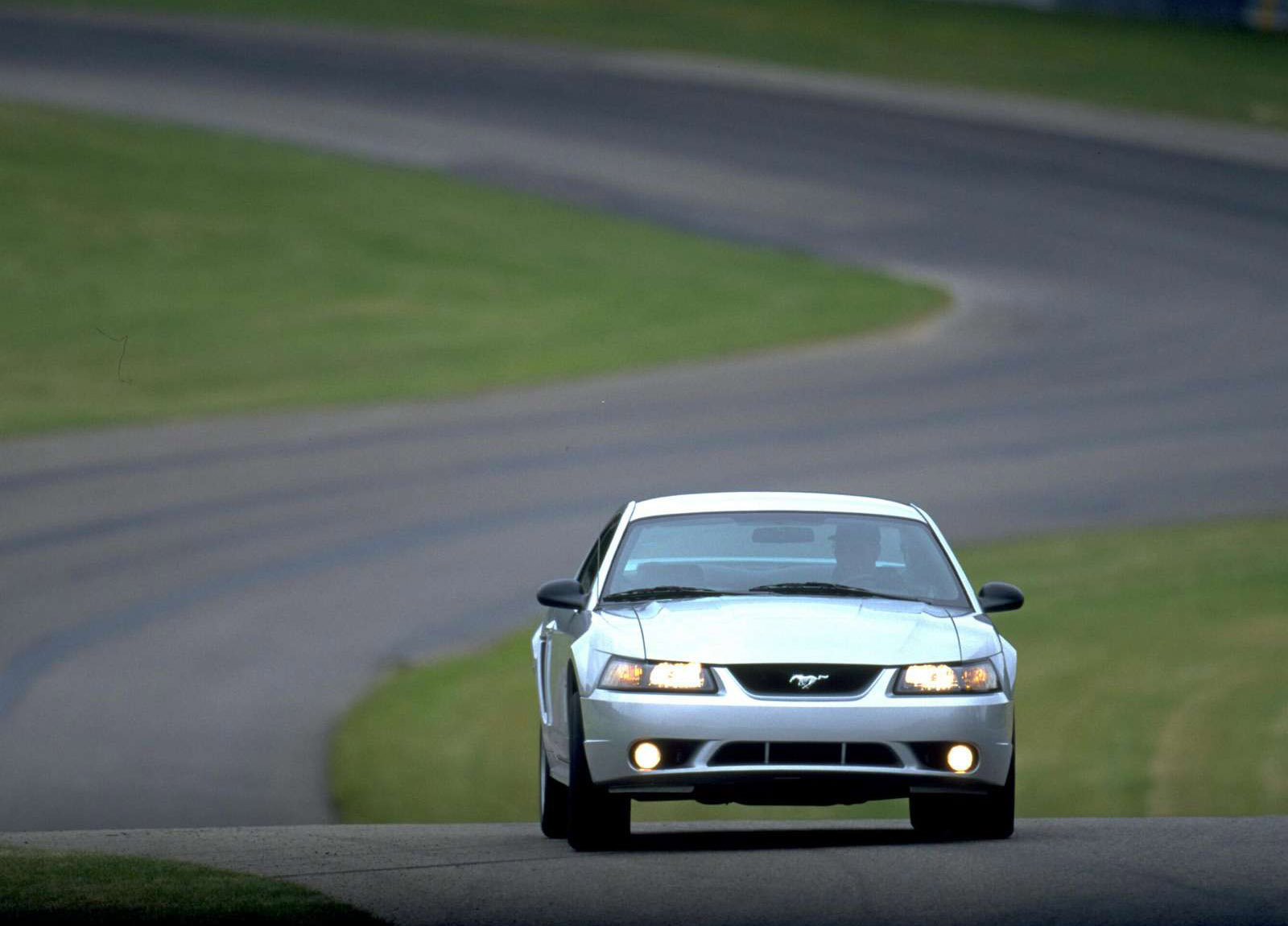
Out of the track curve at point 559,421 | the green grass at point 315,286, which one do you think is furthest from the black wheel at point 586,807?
the green grass at point 315,286

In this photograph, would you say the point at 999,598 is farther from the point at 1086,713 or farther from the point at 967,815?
the point at 1086,713

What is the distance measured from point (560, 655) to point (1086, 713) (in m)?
8.67

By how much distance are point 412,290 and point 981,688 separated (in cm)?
2773

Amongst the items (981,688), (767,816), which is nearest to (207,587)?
(767,816)

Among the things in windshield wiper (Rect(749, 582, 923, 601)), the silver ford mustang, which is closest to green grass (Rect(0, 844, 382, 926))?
the silver ford mustang

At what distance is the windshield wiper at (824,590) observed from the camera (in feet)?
31.5

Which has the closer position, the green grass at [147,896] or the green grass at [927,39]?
the green grass at [147,896]

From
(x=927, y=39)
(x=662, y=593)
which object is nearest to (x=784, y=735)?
(x=662, y=593)

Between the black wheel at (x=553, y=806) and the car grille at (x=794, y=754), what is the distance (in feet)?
5.72

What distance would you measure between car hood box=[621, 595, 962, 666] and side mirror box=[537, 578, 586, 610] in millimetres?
570

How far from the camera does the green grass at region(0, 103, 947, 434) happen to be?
103 feet

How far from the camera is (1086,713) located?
1791 cm

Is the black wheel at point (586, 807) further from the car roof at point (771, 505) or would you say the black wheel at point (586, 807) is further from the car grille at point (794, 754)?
the car roof at point (771, 505)

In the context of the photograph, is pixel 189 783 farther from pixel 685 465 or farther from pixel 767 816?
pixel 685 465
